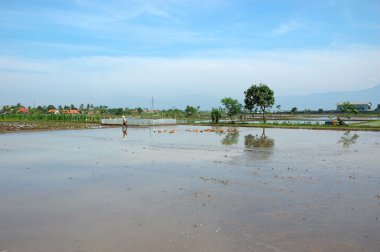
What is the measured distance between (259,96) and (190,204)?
4338 centimetres

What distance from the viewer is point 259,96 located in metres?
51.9

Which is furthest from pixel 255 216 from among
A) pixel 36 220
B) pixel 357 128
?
pixel 357 128

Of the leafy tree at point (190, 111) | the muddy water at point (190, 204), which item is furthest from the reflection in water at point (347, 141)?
the leafy tree at point (190, 111)

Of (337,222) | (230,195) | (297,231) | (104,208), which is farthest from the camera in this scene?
(230,195)

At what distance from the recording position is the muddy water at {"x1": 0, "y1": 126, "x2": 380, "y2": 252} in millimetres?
7574

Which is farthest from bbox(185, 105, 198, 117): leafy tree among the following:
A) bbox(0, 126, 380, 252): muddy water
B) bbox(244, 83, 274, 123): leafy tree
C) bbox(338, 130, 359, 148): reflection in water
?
bbox(0, 126, 380, 252): muddy water

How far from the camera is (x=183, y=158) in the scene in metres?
19.2

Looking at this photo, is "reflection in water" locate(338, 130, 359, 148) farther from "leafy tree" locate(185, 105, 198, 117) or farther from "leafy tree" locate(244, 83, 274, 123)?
"leafy tree" locate(185, 105, 198, 117)

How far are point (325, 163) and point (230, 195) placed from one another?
7.96 meters

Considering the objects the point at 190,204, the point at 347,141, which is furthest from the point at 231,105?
the point at 190,204

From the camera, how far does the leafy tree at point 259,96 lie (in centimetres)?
5222

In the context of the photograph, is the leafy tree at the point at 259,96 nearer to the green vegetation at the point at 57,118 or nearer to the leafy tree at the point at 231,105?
the leafy tree at the point at 231,105

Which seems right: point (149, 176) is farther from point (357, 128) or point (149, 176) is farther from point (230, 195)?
point (357, 128)

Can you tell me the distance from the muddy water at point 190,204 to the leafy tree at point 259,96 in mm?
33999
